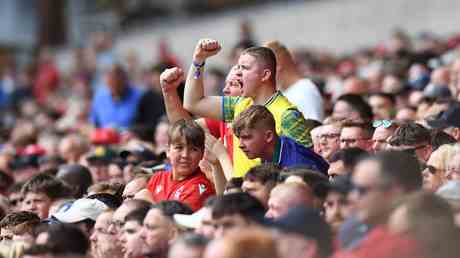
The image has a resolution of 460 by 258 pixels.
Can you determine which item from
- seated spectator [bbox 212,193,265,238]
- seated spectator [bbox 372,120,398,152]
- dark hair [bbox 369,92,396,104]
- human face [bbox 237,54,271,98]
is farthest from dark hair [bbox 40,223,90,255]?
dark hair [bbox 369,92,396,104]

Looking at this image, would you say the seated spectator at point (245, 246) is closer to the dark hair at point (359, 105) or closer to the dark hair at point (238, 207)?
the dark hair at point (238, 207)

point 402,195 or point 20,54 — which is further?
point 20,54

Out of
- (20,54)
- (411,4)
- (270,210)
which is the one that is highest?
(270,210)

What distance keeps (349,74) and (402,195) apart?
10429mm

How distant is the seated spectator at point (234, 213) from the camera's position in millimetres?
8891

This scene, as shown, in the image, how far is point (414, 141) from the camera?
10992mm

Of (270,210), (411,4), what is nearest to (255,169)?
(270,210)

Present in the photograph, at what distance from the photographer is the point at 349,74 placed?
1877 cm

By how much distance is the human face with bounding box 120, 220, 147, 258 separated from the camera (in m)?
9.48

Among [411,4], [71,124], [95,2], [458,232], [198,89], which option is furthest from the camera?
[95,2]

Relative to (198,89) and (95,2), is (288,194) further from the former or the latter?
(95,2)

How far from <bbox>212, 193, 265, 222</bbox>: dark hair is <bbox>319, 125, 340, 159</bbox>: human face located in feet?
9.70

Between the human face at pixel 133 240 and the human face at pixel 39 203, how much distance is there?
9.33ft

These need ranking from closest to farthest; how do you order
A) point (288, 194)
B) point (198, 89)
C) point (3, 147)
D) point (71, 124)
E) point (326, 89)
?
1. point (288, 194)
2. point (198, 89)
3. point (326, 89)
4. point (3, 147)
5. point (71, 124)
